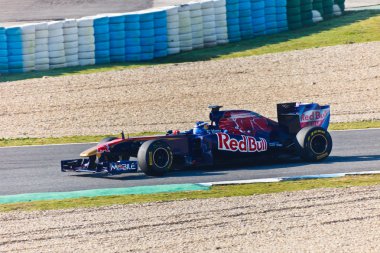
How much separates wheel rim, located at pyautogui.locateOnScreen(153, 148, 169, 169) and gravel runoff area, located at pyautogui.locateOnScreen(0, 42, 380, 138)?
6728 millimetres

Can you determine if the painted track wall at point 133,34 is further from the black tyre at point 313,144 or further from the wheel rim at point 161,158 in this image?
the wheel rim at point 161,158

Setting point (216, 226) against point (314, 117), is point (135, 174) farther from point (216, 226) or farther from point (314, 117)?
point (216, 226)

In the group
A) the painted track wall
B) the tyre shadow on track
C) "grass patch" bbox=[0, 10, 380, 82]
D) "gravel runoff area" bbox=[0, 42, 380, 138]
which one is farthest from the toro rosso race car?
"grass patch" bbox=[0, 10, 380, 82]

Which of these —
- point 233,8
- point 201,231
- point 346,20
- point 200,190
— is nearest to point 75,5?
point 233,8

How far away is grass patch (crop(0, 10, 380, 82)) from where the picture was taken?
2906cm

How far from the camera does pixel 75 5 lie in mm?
36344

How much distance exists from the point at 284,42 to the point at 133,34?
6115 millimetres

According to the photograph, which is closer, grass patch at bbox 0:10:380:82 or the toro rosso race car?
the toro rosso race car

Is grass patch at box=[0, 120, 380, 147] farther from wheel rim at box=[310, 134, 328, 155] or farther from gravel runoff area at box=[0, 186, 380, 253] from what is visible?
gravel runoff area at box=[0, 186, 380, 253]

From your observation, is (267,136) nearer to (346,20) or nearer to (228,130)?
(228,130)

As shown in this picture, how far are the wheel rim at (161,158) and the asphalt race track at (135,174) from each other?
270 mm

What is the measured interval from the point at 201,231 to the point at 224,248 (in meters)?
0.98

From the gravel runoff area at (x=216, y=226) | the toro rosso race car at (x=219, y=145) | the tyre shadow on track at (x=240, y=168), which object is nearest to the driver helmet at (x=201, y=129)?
the toro rosso race car at (x=219, y=145)

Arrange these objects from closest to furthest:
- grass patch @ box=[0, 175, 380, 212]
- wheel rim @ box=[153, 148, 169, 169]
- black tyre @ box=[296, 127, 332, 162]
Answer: grass patch @ box=[0, 175, 380, 212]
wheel rim @ box=[153, 148, 169, 169]
black tyre @ box=[296, 127, 332, 162]
